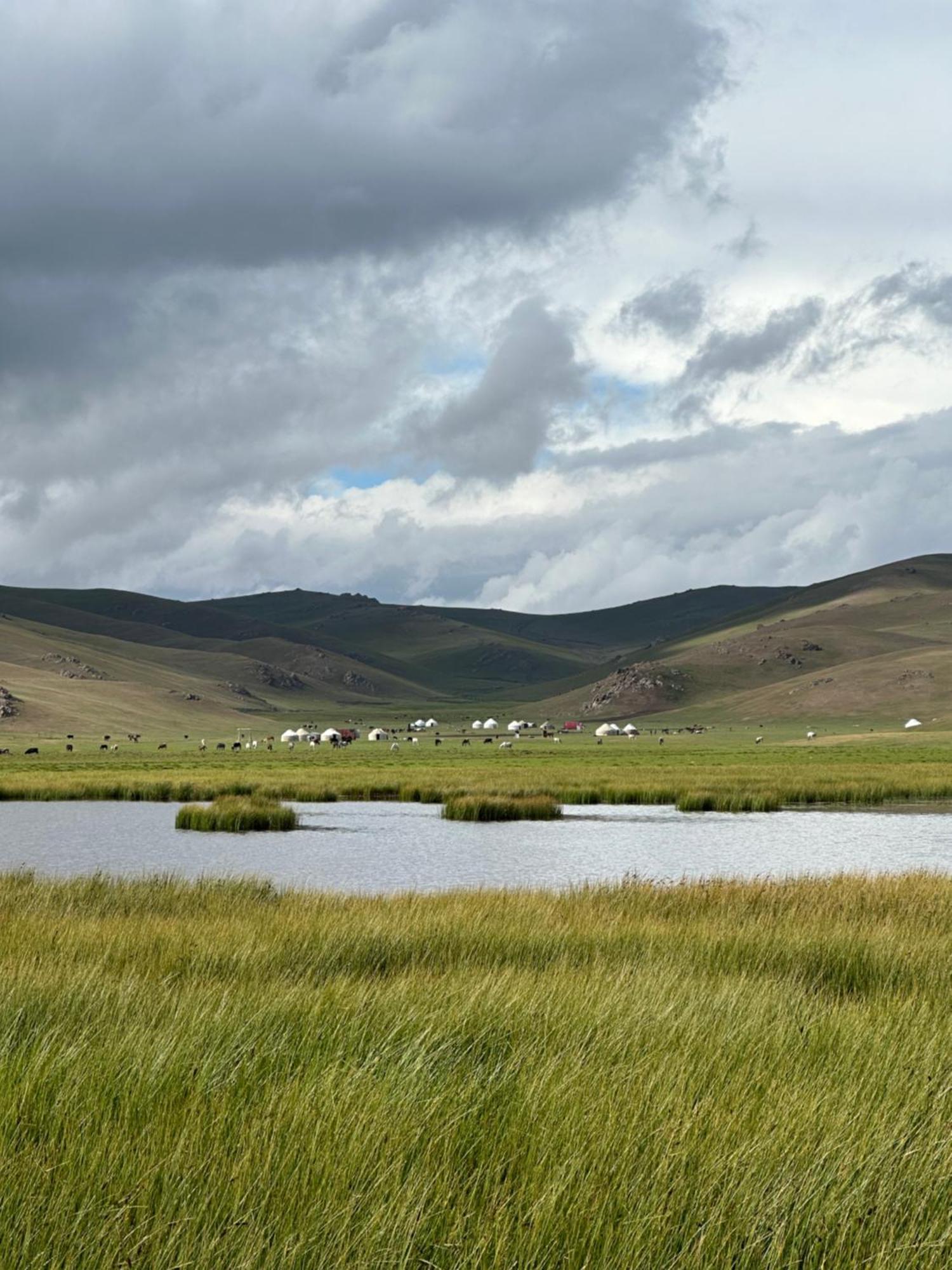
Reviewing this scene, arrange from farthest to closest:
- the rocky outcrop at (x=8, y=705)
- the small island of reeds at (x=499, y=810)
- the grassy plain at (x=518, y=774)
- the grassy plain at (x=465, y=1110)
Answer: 1. the rocky outcrop at (x=8, y=705)
2. the grassy plain at (x=518, y=774)
3. the small island of reeds at (x=499, y=810)
4. the grassy plain at (x=465, y=1110)

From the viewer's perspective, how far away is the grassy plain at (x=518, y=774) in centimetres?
5728

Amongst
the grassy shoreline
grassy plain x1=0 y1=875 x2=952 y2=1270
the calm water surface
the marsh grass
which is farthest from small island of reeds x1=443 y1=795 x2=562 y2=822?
grassy plain x1=0 y1=875 x2=952 y2=1270

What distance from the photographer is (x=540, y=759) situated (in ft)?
288

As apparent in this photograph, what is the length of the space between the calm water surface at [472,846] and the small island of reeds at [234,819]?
0.85 meters

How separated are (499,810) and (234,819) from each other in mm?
10532

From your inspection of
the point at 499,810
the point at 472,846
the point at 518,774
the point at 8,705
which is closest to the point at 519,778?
the point at 518,774

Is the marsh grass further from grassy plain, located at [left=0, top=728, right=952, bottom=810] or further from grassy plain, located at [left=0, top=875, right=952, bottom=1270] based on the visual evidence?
grassy plain, located at [left=0, top=875, right=952, bottom=1270]

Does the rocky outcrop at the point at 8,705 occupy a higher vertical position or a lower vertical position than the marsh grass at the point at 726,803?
higher

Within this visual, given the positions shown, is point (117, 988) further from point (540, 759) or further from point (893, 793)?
point (540, 759)

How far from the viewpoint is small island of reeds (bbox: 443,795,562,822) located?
4772 centimetres

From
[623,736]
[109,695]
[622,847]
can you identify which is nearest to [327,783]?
[622,847]

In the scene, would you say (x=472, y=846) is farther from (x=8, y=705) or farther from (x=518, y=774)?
(x=8, y=705)

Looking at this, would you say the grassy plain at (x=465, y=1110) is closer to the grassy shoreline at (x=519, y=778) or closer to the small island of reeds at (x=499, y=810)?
the small island of reeds at (x=499, y=810)

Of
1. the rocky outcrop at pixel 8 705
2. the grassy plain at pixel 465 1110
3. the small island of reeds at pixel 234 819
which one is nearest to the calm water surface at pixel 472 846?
the small island of reeds at pixel 234 819
